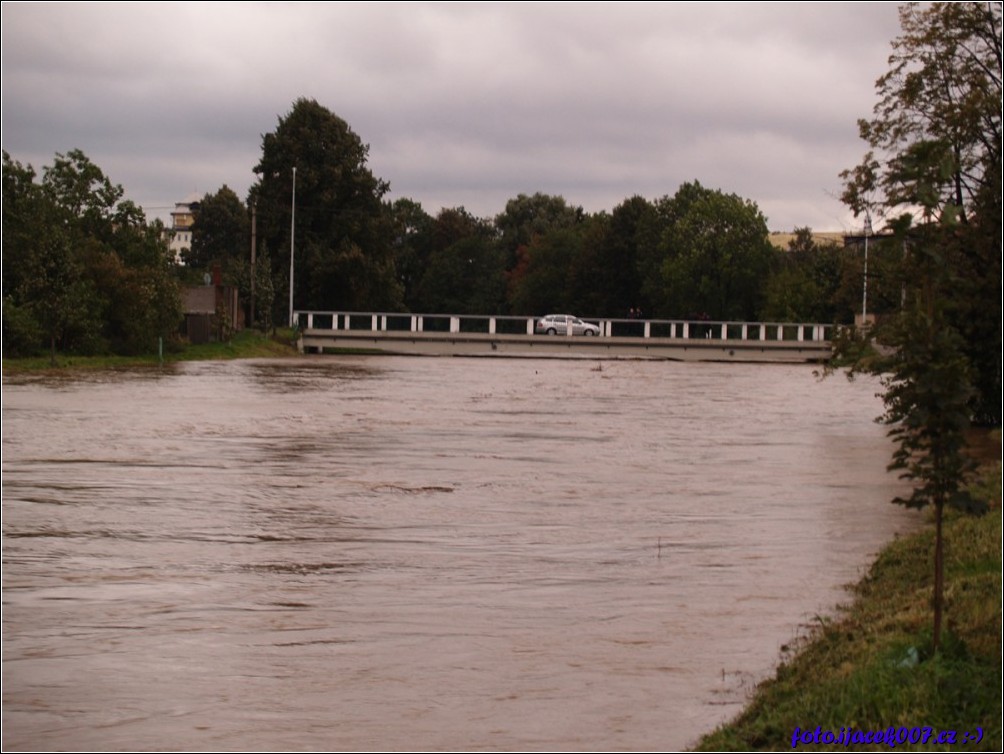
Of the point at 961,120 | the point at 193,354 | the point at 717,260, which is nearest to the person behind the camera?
the point at 961,120

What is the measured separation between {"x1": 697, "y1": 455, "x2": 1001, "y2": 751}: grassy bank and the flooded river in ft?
1.67

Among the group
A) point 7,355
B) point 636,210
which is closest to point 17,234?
point 7,355

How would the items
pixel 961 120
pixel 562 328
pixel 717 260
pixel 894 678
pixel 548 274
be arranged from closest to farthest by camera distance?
pixel 894 678, pixel 961 120, pixel 562 328, pixel 717 260, pixel 548 274

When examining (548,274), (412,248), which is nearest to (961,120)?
(548,274)

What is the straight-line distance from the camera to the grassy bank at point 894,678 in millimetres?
7965

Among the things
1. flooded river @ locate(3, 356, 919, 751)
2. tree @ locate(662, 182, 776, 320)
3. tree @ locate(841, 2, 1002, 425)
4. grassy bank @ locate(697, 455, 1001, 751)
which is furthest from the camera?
tree @ locate(662, 182, 776, 320)

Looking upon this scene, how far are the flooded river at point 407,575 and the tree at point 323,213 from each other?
5522 centimetres

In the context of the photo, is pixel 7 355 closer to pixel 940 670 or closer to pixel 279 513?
pixel 279 513

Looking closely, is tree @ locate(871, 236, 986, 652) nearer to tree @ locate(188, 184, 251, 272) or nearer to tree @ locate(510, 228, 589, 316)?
tree @ locate(510, 228, 589, 316)

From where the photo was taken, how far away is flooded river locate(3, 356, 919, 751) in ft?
32.3

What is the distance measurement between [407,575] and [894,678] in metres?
6.90

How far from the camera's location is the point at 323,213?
88250mm

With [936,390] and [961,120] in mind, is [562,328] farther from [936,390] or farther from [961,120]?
[936,390]

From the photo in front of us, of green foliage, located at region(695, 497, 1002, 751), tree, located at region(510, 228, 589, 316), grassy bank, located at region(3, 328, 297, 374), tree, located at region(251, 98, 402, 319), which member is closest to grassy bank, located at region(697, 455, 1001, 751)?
green foliage, located at region(695, 497, 1002, 751)
